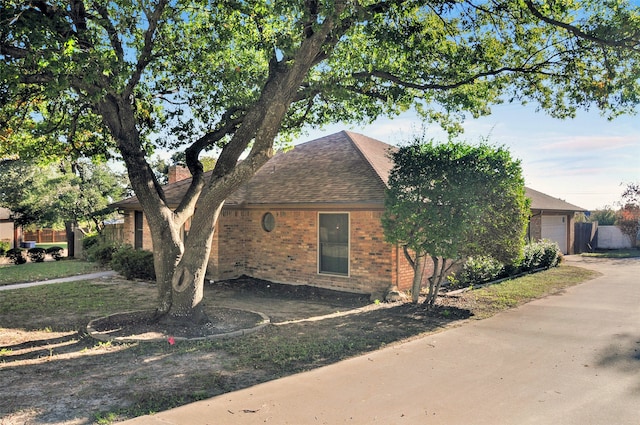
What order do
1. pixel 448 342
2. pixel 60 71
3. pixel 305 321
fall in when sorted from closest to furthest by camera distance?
1. pixel 60 71
2. pixel 448 342
3. pixel 305 321

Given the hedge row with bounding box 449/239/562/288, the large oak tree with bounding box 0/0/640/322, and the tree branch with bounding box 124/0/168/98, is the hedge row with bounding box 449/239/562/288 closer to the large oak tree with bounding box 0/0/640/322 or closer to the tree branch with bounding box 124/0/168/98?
the large oak tree with bounding box 0/0/640/322

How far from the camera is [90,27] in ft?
30.2

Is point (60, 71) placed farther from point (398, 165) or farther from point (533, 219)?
point (533, 219)

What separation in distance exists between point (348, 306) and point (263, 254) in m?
4.75

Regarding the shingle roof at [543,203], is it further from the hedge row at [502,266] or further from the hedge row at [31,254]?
the hedge row at [31,254]

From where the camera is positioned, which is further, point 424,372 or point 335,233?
point 335,233

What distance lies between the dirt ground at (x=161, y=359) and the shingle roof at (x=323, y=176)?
3.48m

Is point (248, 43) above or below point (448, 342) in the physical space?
above

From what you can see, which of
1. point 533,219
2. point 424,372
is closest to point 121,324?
point 424,372

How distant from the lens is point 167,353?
280 inches

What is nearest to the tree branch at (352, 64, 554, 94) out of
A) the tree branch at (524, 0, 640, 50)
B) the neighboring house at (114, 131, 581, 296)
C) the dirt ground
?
the tree branch at (524, 0, 640, 50)

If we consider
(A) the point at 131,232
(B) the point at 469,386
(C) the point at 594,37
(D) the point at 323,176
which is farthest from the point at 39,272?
(C) the point at 594,37

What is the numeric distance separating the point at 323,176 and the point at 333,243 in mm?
2658

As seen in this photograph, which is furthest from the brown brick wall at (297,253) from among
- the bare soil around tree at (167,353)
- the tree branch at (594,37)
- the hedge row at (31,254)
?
the hedge row at (31,254)
